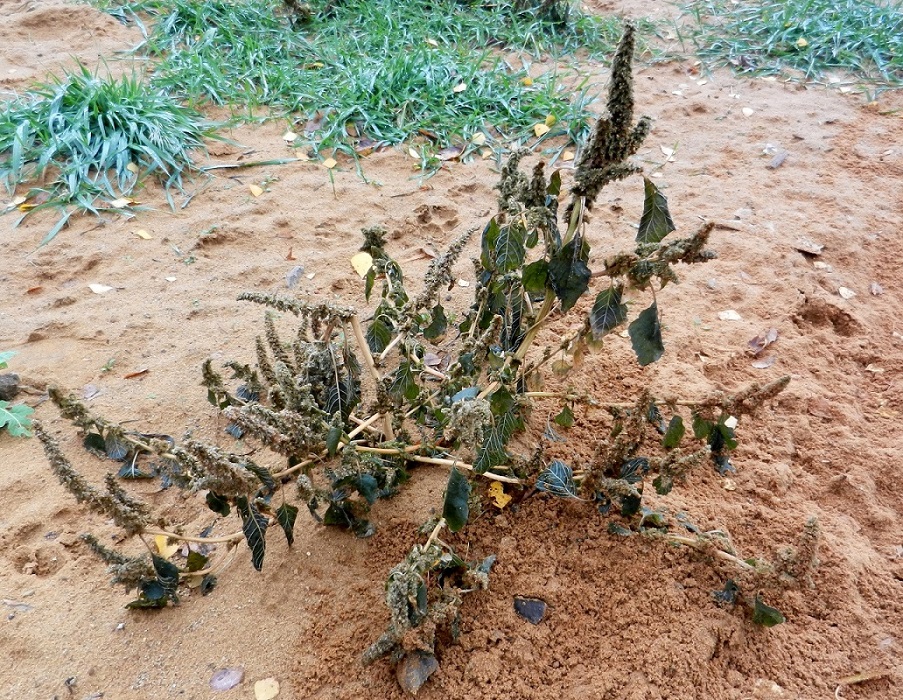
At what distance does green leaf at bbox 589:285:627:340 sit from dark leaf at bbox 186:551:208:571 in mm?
1048

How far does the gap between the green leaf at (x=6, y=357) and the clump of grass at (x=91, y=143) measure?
1010 mm

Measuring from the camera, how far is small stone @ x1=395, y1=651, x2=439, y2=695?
4.57ft

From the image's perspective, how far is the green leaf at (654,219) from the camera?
1.29m

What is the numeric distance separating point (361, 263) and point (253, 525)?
1.59 meters

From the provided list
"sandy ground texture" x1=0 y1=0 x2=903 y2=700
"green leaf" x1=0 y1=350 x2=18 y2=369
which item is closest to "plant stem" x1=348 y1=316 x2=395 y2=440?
"sandy ground texture" x1=0 y1=0 x2=903 y2=700

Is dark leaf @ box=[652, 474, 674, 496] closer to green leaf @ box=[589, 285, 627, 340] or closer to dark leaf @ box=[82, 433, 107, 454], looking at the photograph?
green leaf @ box=[589, 285, 627, 340]

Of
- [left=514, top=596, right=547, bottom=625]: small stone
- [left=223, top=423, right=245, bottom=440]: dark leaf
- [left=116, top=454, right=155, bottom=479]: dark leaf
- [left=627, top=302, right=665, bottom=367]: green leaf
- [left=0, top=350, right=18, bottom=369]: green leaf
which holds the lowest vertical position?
[left=514, top=596, right=547, bottom=625]: small stone

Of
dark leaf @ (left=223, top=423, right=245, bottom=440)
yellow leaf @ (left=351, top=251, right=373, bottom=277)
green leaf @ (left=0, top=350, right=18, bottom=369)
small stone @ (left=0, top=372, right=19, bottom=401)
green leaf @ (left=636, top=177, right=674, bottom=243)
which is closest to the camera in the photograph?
green leaf @ (left=636, top=177, right=674, bottom=243)

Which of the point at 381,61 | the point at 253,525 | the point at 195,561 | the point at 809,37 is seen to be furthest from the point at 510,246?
the point at 809,37

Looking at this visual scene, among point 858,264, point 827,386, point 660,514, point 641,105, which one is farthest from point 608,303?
point 641,105

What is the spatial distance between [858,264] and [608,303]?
2.05m

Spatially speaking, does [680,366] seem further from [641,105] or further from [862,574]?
[641,105]

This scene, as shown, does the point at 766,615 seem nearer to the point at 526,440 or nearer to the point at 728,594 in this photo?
the point at 728,594

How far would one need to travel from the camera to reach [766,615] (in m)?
1.45
